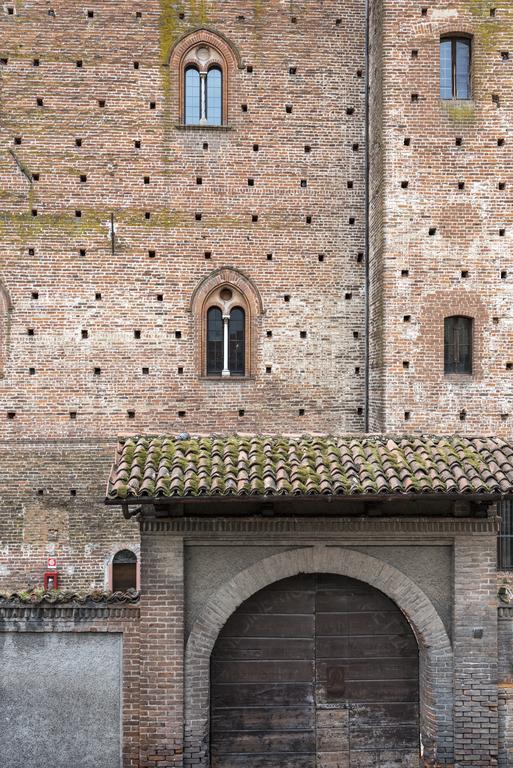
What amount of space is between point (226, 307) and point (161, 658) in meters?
7.30

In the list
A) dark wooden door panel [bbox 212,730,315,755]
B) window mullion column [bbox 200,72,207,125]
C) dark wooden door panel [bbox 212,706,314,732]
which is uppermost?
window mullion column [bbox 200,72,207,125]

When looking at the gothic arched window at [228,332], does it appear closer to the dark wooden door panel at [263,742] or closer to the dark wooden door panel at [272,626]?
the dark wooden door panel at [272,626]

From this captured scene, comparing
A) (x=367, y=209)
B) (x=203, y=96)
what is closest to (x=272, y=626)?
(x=367, y=209)

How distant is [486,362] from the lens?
12078mm

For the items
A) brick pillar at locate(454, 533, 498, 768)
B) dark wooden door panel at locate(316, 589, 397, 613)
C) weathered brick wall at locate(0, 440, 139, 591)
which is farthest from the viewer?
weathered brick wall at locate(0, 440, 139, 591)

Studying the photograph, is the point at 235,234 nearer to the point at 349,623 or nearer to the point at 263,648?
the point at 349,623

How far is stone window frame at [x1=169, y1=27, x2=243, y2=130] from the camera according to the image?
1296cm

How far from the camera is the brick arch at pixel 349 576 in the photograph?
7.11 m

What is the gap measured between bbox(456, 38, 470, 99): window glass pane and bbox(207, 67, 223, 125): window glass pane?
166 inches

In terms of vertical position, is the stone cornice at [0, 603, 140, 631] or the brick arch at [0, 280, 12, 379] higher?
the brick arch at [0, 280, 12, 379]

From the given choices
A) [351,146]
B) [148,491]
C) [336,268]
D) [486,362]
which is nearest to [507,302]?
[486,362]

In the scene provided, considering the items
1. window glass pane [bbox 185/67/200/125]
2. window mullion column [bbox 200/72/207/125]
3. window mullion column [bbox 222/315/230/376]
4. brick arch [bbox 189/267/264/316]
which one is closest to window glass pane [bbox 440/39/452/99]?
window mullion column [bbox 200/72/207/125]

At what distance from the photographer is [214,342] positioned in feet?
43.1

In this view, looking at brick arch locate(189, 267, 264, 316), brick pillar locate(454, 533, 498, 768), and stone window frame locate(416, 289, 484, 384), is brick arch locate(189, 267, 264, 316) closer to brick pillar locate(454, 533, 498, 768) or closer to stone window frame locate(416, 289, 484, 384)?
stone window frame locate(416, 289, 484, 384)
